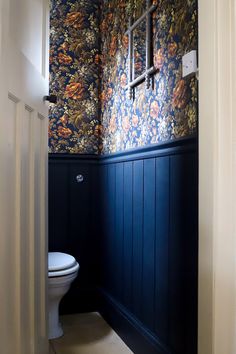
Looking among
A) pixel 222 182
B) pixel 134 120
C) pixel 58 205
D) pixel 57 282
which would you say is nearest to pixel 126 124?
pixel 134 120

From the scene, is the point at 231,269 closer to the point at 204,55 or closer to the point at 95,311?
the point at 204,55

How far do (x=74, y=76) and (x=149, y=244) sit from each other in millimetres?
1577

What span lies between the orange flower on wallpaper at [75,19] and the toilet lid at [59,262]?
1798 millimetres

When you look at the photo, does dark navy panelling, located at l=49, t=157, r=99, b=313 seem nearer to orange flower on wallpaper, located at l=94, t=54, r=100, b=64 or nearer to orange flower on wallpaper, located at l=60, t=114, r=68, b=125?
orange flower on wallpaper, located at l=60, t=114, r=68, b=125

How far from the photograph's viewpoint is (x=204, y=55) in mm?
1093

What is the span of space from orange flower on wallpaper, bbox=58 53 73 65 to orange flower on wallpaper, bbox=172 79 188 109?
56.3 inches

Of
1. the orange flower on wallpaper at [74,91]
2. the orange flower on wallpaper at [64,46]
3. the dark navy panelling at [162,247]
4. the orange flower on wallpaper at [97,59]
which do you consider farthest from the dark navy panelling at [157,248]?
the orange flower on wallpaper at [64,46]

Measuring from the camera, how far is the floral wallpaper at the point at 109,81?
1.66 meters

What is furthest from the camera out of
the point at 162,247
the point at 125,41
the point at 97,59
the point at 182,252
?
the point at 97,59

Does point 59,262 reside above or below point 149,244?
below

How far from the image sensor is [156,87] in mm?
1839

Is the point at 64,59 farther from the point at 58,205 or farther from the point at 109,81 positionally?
the point at 58,205

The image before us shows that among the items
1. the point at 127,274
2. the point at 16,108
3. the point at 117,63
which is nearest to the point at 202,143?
the point at 16,108

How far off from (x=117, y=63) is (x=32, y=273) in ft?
5.23
